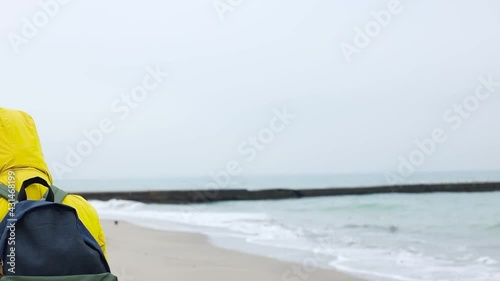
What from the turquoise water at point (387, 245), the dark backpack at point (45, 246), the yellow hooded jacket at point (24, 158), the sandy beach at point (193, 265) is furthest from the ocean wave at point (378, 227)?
the dark backpack at point (45, 246)

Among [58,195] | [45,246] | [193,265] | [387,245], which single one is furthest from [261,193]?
[45,246]

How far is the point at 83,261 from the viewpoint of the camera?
192cm

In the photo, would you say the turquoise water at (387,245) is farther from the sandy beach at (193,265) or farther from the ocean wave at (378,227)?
the sandy beach at (193,265)

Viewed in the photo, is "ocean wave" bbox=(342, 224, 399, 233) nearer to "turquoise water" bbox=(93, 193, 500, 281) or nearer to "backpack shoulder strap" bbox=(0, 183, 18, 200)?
"turquoise water" bbox=(93, 193, 500, 281)

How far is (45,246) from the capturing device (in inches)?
73.7

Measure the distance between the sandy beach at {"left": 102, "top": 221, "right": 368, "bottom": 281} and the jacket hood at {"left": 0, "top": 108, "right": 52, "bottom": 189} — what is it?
4741 millimetres

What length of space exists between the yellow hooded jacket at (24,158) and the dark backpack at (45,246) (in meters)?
0.11

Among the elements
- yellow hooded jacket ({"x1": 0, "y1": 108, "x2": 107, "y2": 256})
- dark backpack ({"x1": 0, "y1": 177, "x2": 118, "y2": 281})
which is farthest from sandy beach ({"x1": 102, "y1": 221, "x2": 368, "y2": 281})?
dark backpack ({"x1": 0, "y1": 177, "x2": 118, "y2": 281})

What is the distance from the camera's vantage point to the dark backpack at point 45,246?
6.13 ft

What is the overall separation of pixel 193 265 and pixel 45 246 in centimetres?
603

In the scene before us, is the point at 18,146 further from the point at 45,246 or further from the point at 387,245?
the point at 387,245

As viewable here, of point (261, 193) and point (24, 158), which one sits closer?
point (24, 158)

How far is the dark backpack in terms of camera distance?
1.87 metres

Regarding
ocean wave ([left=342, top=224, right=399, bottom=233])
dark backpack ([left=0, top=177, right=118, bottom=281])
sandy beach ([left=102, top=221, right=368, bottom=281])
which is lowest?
ocean wave ([left=342, top=224, right=399, bottom=233])
